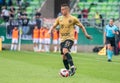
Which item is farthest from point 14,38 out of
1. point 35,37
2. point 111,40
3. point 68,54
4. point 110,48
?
point 68,54

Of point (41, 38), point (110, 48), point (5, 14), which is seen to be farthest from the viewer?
point (5, 14)

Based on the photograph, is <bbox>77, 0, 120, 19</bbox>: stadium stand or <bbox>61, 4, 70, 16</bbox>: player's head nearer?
<bbox>61, 4, 70, 16</bbox>: player's head

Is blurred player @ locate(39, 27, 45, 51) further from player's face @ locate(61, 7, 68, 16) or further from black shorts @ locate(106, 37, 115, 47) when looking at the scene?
player's face @ locate(61, 7, 68, 16)

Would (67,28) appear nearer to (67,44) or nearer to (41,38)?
(67,44)

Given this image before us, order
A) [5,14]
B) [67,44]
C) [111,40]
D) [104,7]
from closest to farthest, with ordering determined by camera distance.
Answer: [67,44] < [111,40] < [5,14] < [104,7]

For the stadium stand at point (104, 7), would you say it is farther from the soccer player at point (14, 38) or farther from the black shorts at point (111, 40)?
the black shorts at point (111, 40)

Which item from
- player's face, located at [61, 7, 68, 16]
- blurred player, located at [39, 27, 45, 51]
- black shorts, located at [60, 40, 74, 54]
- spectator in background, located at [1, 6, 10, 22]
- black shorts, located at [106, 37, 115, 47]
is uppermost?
player's face, located at [61, 7, 68, 16]

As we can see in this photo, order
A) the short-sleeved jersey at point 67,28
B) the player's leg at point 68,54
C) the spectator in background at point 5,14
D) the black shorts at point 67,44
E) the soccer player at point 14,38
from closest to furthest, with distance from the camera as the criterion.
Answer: the player's leg at point 68,54 → the black shorts at point 67,44 → the short-sleeved jersey at point 67,28 → the soccer player at point 14,38 → the spectator in background at point 5,14

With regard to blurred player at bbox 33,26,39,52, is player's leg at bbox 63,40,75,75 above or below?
above

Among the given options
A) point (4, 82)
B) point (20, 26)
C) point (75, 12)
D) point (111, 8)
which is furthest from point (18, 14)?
point (4, 82)

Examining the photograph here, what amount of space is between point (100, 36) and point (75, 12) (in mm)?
3915

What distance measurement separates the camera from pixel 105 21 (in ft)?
131

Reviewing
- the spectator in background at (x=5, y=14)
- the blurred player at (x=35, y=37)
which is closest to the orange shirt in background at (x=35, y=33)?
the blurred player at (x=35, y=37)

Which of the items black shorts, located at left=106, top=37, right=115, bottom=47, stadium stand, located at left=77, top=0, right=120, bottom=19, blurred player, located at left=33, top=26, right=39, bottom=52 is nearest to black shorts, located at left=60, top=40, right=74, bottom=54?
black shorts, located at left=106, top=37, right=115, bottom=47
